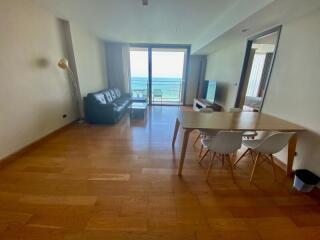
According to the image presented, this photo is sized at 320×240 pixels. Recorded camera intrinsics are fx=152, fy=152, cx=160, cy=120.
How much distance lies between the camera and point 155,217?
1.53 meters

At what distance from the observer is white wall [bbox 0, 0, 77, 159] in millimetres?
2258

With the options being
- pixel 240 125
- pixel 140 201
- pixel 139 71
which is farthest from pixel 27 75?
pixel 139 71

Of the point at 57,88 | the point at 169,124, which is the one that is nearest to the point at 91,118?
the point at 57,88

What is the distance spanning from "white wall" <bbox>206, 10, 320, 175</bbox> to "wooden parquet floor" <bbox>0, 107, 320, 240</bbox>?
1.81ft

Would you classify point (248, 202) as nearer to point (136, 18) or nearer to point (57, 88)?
point (136, 18)

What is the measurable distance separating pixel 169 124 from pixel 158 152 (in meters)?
1.69

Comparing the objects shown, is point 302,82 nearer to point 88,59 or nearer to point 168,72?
point 88,59

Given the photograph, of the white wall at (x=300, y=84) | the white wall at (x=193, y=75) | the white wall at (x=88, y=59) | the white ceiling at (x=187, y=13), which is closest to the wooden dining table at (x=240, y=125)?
the white wall at (x=300, y=84)

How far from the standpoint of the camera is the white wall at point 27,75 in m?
2.26

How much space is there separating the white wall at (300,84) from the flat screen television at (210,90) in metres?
2.18

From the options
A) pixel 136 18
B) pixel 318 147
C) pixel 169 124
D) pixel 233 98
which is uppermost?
pixel 136 18

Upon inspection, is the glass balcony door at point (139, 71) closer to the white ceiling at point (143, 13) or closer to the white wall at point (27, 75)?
the white ceiling at point (143, 13)

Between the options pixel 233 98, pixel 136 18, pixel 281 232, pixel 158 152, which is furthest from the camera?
pixel 233 98

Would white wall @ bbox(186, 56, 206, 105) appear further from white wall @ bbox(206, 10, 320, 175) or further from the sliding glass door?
white wall @ bbox(206, 10, 320, 175)
